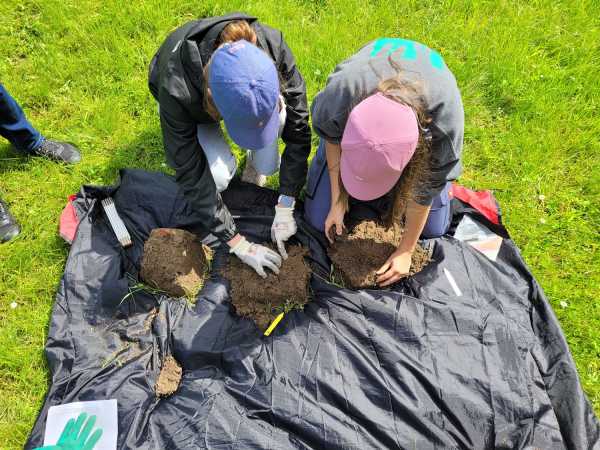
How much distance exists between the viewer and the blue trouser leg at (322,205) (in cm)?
238

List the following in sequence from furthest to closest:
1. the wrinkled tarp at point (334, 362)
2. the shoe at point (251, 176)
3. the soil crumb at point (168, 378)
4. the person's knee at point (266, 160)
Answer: the shoe at point (251, 176) → the person's knee at point (266, 160) → the soil crumb at point (168, 378) → the wrinkled tarp at point (334, 362)

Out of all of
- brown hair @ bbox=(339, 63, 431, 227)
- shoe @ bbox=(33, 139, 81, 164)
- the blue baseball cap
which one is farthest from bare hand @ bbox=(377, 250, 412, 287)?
shoe @ bbox=(33, 139, 81, 164)

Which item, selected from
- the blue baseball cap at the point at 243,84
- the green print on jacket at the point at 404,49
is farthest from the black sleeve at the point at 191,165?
the green print on jacket at the point at 404,49

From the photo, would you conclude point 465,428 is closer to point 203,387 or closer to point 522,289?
point 522,289

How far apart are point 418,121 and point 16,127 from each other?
2.43 metres

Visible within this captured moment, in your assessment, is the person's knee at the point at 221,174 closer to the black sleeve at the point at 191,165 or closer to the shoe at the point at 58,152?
the black sleeve at the point at 191,165

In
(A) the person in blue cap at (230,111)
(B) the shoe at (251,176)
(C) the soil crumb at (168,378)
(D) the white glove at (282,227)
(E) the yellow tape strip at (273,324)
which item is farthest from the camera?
(B) the shoe at (251,176)

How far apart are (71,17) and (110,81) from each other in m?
0.67

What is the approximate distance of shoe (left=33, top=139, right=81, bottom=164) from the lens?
9.43 ft

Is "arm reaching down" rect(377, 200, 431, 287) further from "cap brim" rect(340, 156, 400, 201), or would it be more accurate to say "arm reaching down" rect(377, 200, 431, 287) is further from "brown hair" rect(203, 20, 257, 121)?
"brown hair" rect(203, 20, 257, 121)

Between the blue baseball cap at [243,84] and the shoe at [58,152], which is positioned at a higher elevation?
the blue baseball cap at [243,84]

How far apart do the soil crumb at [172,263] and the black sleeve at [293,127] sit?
62cm

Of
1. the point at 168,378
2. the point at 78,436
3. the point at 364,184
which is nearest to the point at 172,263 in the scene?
the point at 168,378

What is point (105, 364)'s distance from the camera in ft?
7.11
